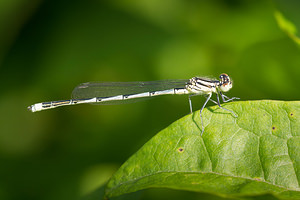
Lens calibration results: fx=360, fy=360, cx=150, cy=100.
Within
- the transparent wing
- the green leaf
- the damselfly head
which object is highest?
the transparent wing

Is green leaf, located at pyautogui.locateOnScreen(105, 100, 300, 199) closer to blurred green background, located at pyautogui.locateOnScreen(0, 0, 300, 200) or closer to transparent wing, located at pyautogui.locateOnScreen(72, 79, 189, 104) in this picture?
blurred green background, located at pyautogui.locateOnScreen(0, 0, 300, 200)

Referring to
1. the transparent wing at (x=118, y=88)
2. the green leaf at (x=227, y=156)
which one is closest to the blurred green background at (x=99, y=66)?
the transparent wing at (x=118, y=88)

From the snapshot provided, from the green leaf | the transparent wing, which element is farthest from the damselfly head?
the green leaf

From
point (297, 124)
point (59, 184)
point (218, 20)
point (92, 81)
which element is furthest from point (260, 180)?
point (92, 81)

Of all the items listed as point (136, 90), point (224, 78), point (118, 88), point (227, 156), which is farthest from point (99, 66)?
point (227, 156)

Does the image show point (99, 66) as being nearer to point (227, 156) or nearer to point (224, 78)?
point (224, 78)

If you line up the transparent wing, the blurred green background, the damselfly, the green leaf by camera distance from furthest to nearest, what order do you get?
the transparent wing < the damselfly < the blurred green background < the green leaf
